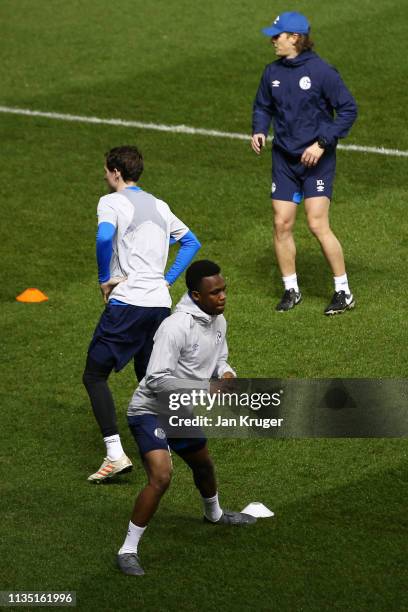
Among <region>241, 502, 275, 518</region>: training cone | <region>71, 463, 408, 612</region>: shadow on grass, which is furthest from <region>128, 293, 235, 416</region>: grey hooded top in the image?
<region>241, 502, 275, 518</region>: training cone

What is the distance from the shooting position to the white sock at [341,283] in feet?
40.2

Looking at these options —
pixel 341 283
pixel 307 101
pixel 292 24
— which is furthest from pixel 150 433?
pixel 292 24

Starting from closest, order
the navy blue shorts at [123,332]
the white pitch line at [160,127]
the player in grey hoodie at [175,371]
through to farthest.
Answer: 1. the player in grey hoodie at [175,371]
2. the navy blue shorts at [123,332]
3. the white pitch line at [160,127]

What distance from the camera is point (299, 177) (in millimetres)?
12141

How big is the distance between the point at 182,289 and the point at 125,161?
154 inches

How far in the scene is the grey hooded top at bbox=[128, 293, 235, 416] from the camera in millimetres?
7887

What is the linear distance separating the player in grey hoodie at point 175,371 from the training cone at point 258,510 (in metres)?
0.81

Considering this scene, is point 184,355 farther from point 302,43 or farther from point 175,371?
point 302,43

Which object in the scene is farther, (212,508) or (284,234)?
(284,234)

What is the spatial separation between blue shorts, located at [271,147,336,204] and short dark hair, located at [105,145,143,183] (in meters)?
2.94

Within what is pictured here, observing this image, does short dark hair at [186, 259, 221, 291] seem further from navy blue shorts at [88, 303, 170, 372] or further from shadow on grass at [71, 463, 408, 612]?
shadow on grass at [71, 463, 408, 612]

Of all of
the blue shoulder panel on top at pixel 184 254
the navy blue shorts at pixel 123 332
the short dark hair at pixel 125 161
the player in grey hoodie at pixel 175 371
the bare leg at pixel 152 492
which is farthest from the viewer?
the blue shoulder panel on top at pixel 184 254

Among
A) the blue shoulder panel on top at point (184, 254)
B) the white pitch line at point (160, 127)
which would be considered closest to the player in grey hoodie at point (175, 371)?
the blue shoulder panel on top at point (184, 254)

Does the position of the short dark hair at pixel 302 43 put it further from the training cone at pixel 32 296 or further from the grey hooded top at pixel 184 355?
the grey hooded top at pixel 184 355
